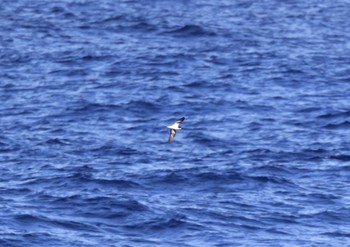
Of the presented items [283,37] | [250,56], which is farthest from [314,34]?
[250,56]

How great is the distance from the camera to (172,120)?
4438 cm

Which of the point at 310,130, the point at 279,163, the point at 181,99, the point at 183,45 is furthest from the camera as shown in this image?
the point at 183,45

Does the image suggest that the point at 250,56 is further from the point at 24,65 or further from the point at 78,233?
the point at 78,233

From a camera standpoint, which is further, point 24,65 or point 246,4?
point 246,4

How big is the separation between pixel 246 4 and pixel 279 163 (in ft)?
91.1

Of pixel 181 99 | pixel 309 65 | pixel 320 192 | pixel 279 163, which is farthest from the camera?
pixel 309 65

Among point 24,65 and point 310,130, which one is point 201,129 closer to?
point 310,130

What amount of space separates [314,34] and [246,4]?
29.3 ft

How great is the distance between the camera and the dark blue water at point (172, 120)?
111 feet

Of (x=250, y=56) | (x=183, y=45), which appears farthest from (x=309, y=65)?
(x=183, y=45)

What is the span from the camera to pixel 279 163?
38938 mm

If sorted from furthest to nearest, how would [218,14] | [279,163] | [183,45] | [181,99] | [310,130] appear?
[218,14], [183,45], [181,99], [310,130], [279,163]

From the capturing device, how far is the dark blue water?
111 ft

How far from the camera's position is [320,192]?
36.1 metres
